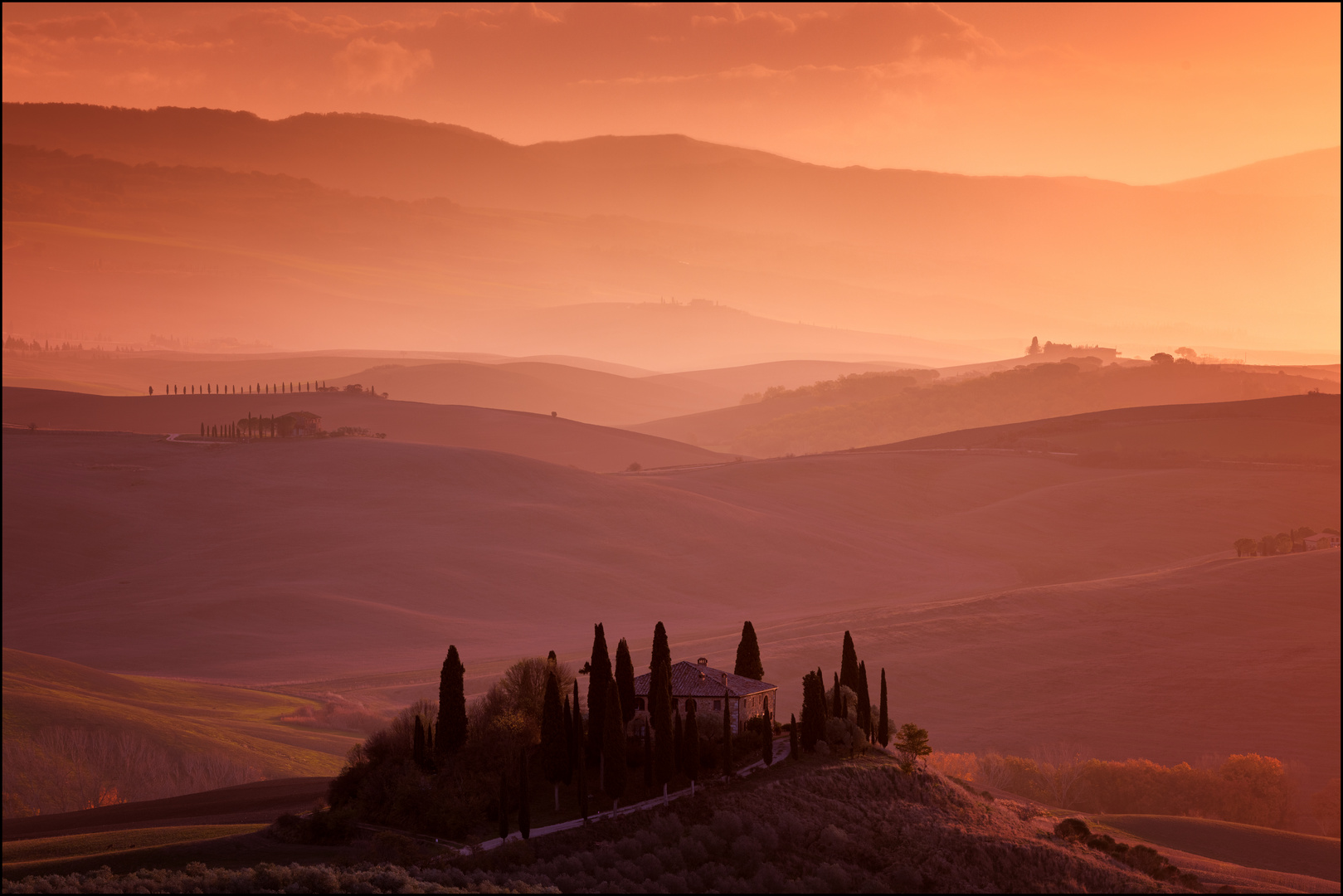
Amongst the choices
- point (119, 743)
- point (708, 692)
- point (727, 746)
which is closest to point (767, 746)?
point (727, 746)

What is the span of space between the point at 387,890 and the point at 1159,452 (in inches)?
7261

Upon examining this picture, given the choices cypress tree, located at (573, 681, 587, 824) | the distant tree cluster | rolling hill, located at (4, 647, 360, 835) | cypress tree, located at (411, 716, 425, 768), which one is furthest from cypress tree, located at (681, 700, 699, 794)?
the distant tree cluster

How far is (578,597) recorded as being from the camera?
383 feet

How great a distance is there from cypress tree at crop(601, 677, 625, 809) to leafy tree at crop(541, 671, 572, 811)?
1814 millimetres

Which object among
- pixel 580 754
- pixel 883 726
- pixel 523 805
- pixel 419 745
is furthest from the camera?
pixel 883 726

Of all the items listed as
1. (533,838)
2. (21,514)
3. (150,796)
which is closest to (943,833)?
(533,838)

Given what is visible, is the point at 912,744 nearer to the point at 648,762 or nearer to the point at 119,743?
the point at 648,762

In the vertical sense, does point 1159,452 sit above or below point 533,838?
above

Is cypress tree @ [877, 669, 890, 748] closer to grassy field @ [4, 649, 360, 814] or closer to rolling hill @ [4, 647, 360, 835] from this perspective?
rolling hill @ [4, 647, 360, 835]

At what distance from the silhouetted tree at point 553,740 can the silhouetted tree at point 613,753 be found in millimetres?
1759

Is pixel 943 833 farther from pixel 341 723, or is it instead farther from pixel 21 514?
pixel 21 514

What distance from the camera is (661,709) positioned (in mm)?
45062

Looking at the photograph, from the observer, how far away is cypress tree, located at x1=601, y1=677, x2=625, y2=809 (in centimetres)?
4319

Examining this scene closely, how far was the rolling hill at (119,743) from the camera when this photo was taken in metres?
55.2
